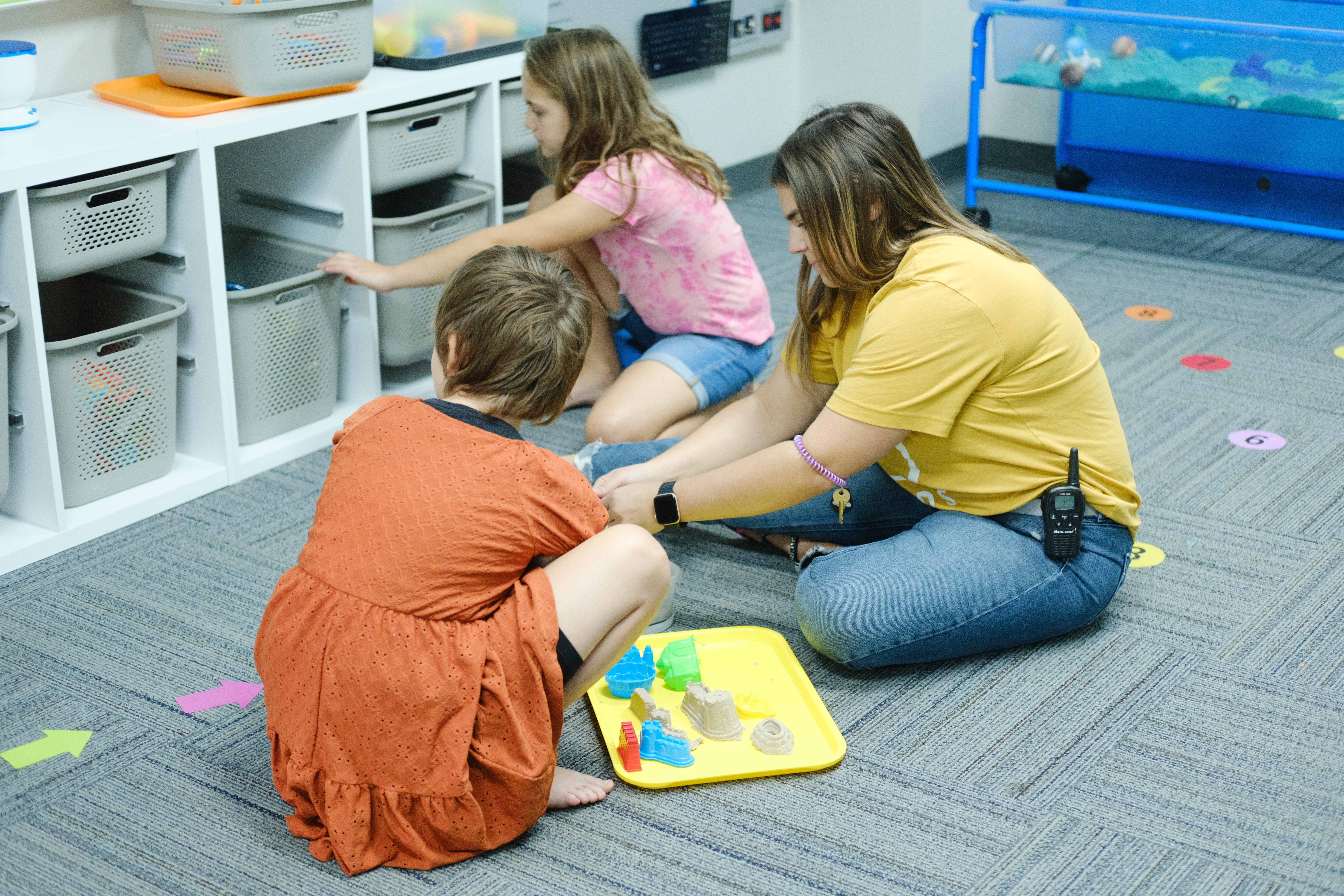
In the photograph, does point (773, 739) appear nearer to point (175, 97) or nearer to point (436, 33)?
point (175, 97)

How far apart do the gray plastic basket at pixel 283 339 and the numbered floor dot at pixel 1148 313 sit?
1.76m

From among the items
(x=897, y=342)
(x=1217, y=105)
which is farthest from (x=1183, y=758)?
(x=1217, y=105)

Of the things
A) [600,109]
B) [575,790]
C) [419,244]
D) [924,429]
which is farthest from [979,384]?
[419,244]

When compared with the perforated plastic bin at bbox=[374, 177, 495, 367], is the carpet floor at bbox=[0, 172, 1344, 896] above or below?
below

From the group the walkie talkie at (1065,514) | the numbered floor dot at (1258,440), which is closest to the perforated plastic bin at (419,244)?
the walkie talkie at (1065,514)

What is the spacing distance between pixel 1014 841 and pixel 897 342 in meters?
0.57

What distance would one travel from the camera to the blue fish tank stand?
10.3 ft

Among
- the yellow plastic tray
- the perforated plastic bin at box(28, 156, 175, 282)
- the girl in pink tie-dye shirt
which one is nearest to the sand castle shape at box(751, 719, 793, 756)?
the yellow plastic tray

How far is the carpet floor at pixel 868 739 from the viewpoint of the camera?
1354mm

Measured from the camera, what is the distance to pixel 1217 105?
3.30 m

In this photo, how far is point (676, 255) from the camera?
231 cm

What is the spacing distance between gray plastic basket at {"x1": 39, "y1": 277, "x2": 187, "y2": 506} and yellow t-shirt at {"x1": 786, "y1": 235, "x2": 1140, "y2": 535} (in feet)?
3.52

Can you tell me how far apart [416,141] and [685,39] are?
132 centimetres

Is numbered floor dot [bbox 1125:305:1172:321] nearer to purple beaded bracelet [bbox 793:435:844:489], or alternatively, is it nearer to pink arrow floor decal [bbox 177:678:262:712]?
purple beaded bracelet [bbox 793:435:844:489]
